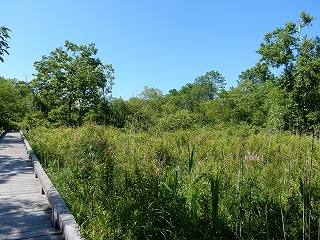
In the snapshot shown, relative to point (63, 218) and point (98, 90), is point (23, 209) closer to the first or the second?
point (63, 218)

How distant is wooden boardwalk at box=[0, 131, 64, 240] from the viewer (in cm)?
347

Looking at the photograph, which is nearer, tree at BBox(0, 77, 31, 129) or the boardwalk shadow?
the boardwalk shadow

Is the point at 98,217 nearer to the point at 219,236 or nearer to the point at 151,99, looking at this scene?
the point at 219,236

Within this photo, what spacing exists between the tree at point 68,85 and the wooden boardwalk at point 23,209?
22.1 metres

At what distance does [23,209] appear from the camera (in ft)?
14.3

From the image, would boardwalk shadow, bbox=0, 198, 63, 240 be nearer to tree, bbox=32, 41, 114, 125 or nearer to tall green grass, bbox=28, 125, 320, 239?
tall green grass, bbox=28, 125, 320, 239

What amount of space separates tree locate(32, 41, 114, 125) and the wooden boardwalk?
22.1 m

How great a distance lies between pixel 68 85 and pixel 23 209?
1014 inches

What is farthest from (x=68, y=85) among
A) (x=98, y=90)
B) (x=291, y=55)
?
(x=291, y=55)

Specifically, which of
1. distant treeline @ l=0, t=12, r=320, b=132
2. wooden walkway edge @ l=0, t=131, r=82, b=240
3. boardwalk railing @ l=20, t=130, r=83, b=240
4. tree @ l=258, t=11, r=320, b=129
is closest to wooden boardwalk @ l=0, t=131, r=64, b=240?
wooden walkway edge @ l=0, t=131, r=82, b=240

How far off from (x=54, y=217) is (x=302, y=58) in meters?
26.2

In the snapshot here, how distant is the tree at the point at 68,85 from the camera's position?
93.3ft

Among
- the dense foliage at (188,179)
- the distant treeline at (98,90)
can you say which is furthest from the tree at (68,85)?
the dense foliage at (188,179)

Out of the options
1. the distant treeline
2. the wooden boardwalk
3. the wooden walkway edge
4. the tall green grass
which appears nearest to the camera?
the tall green grass
